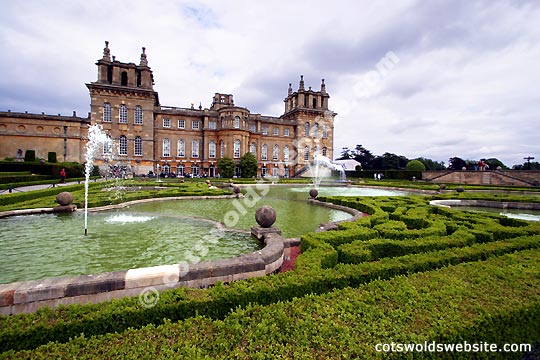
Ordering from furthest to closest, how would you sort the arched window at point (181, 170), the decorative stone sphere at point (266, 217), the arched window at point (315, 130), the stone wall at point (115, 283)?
the arched window at point (315, 130) < the arched window at point (181, 170) < the decorative stone sphere at point (266, 217) < the stone wall at point (115, 283)

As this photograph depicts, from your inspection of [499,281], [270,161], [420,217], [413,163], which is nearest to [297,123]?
[270,161]

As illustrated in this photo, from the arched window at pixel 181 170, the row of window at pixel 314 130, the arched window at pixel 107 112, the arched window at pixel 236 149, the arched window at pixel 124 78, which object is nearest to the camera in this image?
the arched window at pixel 107 112

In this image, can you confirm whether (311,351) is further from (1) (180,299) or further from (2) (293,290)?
(1) (180,299)

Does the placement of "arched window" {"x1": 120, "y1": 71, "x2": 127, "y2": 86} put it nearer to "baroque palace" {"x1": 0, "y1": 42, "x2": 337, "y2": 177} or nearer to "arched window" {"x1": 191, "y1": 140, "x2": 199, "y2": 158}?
"baroque palace" {"x1": 0, "y1": 42, "x2": 337, "y2": 177}

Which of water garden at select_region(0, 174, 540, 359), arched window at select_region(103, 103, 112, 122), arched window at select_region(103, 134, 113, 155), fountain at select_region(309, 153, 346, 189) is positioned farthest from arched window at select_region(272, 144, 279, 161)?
water garden at select_region(0, 174, 540, 359)

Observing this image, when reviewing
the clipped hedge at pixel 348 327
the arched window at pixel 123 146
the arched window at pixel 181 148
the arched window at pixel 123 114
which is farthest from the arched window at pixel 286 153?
the clipped hedge at pixel 348 327

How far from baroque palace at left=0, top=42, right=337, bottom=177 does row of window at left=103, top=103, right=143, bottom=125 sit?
12cm

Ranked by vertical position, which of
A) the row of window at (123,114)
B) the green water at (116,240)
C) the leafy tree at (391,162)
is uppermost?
the row of window at (123,114)

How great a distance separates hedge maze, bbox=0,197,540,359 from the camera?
8.40 ft

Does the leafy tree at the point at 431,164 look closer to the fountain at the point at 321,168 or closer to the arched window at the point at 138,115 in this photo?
the fountain at the point at 321,168

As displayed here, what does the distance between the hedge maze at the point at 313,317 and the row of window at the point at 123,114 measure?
4020cm

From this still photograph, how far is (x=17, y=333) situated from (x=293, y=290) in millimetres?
3013

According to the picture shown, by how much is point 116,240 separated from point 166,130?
38.8 metres

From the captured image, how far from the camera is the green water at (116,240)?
17.0 feet
